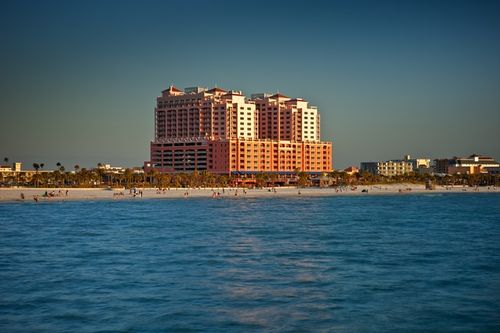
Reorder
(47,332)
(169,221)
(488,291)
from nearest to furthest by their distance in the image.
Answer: (47,332)
(488,291)
(169,221)

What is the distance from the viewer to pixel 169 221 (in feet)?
261

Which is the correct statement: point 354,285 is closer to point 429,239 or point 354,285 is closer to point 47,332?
point 47,332

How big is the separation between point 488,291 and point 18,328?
2226 cm

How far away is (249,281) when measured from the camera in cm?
3503

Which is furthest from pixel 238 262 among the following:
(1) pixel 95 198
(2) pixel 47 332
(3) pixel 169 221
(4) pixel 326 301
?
(1) pixel 95 198

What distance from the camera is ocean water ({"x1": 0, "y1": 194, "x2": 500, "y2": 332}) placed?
26766 mm

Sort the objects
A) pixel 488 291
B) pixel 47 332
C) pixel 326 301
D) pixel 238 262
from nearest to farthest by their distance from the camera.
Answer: pixel 47 332 → pixel 326 301 → pixel 488 291 → pixel 238 262

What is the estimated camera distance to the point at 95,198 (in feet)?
489

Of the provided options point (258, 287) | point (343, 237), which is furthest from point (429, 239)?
point (258, 287)

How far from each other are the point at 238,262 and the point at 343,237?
1932 centimetres

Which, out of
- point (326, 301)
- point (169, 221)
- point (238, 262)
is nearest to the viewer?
point (326, 301)

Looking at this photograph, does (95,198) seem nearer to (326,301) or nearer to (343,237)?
(343,237)

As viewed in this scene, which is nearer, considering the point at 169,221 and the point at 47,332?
the point at 47,332

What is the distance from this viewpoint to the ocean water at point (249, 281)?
87.8 ft
